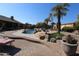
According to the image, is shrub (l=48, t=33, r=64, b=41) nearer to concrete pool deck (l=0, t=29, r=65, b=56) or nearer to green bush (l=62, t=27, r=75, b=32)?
green bush (l=62, t=27, r=75, b=32)

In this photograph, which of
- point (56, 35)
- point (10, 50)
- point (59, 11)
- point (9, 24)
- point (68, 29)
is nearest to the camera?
point (10, 50)

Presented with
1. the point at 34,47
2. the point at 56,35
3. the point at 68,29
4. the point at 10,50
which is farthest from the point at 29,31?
the point at 68,29

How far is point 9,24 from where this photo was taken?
23.4 feet

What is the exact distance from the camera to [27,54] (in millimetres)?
5016

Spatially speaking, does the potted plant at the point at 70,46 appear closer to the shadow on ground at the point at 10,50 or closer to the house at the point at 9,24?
the shadow on ground at the point at 10,50

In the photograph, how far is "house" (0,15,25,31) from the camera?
6.14 metres

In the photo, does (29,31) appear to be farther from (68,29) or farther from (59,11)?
(68,29)

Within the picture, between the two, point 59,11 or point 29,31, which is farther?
point 29,31

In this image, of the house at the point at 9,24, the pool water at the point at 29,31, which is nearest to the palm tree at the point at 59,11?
the pool water at the point at 29,31

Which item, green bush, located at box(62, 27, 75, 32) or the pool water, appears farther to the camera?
the pool water

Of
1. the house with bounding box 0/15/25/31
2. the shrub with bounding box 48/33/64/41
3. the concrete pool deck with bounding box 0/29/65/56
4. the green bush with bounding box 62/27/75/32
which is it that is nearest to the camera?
the concrete pool deck with bounding box 0/29/65/56

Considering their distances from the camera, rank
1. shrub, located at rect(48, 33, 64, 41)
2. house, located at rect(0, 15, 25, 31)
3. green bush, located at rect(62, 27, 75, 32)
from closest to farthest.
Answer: green bush, located at rect(62, 27, 75, 32) < house, located at rect(0, 15, 25, 31) < shrub, located at rect(48, 33, 64, 41)

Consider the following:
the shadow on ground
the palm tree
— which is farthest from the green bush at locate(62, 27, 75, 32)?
the shadow on ground

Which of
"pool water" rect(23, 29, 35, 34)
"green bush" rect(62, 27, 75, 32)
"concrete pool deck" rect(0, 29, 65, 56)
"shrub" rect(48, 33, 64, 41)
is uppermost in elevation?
"green bush" rect(62, 27, 75, 32)
